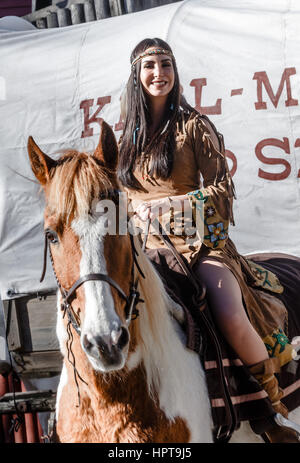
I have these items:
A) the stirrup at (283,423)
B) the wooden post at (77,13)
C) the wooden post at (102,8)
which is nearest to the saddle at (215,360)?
the stirrup at (283,423)

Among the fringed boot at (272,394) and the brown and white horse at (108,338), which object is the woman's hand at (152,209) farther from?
the fringed boot at (272,394)

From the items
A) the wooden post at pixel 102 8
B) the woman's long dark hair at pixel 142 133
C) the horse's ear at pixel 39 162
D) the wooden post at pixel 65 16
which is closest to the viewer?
the horse's ear at pixel 39 162

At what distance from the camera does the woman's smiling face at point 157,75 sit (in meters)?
2.21

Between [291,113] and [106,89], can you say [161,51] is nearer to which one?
[291,113]

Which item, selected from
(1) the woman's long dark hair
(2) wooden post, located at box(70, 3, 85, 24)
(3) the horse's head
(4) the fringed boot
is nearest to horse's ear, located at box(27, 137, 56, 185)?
(3) the horse's head

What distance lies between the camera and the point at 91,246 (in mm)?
1572

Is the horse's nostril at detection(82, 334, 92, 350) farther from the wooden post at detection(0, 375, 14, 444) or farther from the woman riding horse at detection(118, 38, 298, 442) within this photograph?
the wooden post at detection(0, 375, 14, 444)

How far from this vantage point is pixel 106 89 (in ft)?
13.4

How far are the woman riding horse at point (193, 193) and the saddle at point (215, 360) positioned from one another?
0.06 m

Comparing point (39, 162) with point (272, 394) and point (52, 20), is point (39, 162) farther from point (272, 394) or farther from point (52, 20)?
point (52, 20)

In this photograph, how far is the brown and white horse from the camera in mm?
1532
